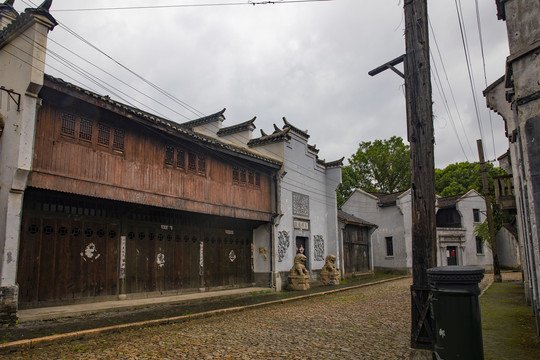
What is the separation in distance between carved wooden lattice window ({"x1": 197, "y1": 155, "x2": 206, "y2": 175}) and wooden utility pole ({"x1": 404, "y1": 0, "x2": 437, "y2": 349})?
926 cm

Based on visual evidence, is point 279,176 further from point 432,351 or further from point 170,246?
point 432,351

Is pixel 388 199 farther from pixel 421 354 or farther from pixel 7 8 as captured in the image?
pixel 7 8

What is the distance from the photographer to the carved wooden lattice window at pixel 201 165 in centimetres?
1420

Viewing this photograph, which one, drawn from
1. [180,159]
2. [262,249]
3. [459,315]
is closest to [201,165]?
[180,159]

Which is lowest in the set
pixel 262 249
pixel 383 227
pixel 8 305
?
pixel 8 305

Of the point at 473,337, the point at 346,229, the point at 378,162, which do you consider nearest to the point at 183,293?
the point at 473,337

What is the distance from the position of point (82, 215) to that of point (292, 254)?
10.5 meters

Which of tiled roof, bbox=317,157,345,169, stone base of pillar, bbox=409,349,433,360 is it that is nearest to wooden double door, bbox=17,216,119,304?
stone base of pillar, bbox=409,349,433,360

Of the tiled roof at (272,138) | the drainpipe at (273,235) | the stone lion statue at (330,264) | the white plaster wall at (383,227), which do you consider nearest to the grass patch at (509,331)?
the drainpipe at (273,235)

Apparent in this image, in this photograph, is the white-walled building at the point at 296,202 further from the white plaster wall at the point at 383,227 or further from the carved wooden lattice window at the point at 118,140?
the white plaster wall at the point at 383,227

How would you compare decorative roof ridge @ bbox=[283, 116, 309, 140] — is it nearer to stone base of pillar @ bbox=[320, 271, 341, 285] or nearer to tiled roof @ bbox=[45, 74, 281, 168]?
tiled roof @ bbox=[45, 74, 281, 168]

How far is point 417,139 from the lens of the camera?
20.2ft

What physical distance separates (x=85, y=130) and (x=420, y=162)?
342 inches

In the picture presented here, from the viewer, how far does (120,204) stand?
11.7 m
